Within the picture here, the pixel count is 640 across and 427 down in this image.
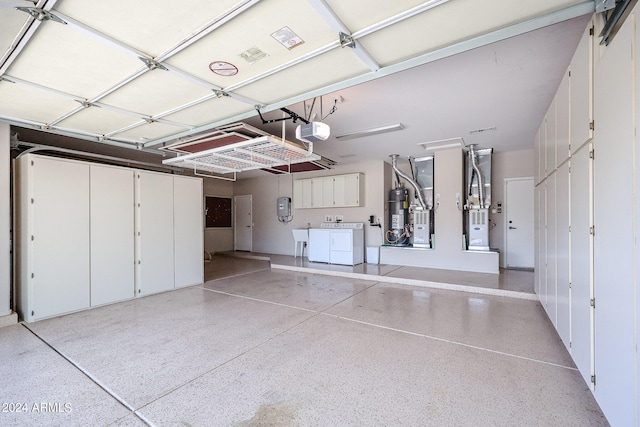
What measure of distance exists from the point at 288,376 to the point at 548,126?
379 centimetres

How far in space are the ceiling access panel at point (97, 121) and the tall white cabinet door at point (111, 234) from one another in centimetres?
70

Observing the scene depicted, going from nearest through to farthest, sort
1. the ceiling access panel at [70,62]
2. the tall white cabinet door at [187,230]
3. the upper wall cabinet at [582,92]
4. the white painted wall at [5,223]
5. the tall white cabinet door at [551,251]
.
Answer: the ceiling access panel at [70,62], the upper wall cabinet at [582,92], the tall white cabinet door at [551,251], the white painted wall at [5,223], the tall white cabinet door at [187,230]

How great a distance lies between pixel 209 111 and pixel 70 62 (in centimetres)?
116

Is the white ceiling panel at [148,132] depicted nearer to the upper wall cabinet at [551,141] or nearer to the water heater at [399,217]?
the upper wall cabinet at [551,141]

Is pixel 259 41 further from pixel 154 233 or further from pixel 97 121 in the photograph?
pixel 154 233

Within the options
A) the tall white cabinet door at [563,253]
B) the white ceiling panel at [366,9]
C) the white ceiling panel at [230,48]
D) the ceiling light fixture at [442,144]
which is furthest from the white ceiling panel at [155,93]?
the ceiling light fixture at [442,144]

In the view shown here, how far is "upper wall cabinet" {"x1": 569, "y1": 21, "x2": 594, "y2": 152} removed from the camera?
5.97 ft

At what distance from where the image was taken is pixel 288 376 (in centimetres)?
215

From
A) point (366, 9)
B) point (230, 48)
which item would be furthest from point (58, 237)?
point (366, 9)

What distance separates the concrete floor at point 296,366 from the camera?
1752 millimetres

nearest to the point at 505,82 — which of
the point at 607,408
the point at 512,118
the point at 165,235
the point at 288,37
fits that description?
the point at 512,118

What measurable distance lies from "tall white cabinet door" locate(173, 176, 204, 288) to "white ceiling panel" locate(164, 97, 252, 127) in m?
1.98

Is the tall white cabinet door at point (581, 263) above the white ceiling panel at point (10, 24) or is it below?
below

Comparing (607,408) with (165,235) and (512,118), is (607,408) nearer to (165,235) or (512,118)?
(512,118)
